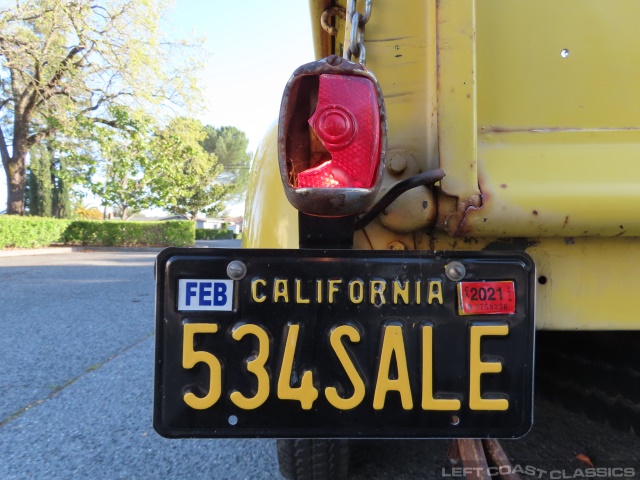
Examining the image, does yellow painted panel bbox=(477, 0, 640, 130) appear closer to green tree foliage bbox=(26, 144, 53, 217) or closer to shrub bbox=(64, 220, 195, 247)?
shrub bbox=(64, 220, 195, 247)

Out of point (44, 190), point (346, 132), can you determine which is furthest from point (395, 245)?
point (44, 190)

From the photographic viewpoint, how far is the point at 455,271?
86cm

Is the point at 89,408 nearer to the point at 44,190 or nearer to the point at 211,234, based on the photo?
A: the point at 44,190

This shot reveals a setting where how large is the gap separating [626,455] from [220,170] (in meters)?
45.1

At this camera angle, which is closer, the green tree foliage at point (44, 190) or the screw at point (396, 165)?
the screw at point (396, 165)

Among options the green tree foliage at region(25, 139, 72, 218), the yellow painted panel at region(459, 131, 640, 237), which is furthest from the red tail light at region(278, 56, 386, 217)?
the green tree foliage at region(25, 139, 72, 218)

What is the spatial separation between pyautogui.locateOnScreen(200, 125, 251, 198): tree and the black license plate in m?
48.7

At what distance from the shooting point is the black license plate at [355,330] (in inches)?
34.1

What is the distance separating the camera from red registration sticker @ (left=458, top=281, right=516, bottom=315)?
866mm

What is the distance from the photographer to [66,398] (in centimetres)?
242

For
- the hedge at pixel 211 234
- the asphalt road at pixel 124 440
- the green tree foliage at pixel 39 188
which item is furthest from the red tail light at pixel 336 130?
the hedge at pixel 211 234

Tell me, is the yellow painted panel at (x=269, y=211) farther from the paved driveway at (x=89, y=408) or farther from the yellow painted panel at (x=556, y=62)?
the paved driveway at (x=89, y=408)

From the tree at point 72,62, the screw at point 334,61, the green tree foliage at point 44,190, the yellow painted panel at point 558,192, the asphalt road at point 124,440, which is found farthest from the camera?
the green tree foliage at point 44,190

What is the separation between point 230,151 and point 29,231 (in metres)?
35.4
